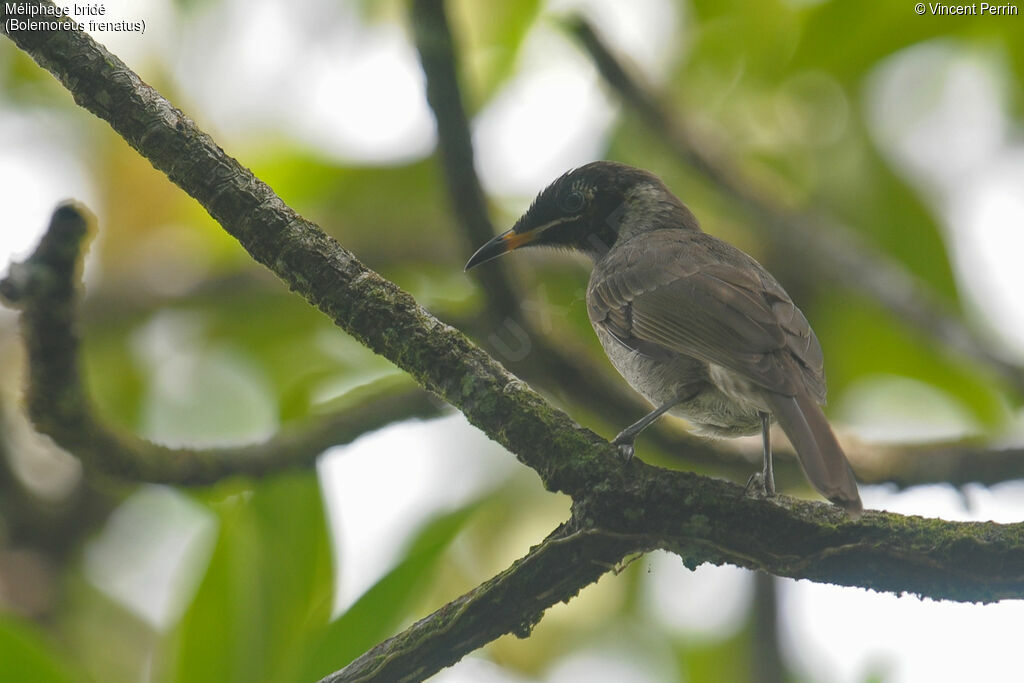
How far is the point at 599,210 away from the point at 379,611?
7.98 feet

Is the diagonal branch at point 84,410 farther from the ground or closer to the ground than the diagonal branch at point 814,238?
closer to the ground

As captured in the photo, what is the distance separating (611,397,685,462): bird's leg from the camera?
3.02 m

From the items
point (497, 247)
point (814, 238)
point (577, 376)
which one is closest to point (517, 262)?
point (577, 376)

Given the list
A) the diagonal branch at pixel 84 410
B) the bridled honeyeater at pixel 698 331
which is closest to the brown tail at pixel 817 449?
the bridled honeyeater at pixel 698 331

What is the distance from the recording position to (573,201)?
5262 mm

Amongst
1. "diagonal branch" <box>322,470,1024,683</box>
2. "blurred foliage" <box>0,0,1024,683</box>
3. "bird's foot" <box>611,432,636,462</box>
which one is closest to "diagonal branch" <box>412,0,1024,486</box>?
"blurred foliage" <box>0,0,1024,683</box>

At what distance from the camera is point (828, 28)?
6.75 metres

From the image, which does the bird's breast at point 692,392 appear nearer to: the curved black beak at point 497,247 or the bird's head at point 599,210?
the curved black beak at point 497,247

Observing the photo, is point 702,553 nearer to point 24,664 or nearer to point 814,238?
point 24,664

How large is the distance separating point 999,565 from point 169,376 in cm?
618

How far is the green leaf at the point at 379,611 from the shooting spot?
12.5 ft

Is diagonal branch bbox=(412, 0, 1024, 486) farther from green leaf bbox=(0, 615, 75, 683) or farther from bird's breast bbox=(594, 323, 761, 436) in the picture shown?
green leaf bbox=(0, 615, 75, 683)

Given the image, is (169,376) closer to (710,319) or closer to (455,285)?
(455,285)

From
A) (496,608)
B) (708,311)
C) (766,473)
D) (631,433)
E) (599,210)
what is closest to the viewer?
(496,608)
